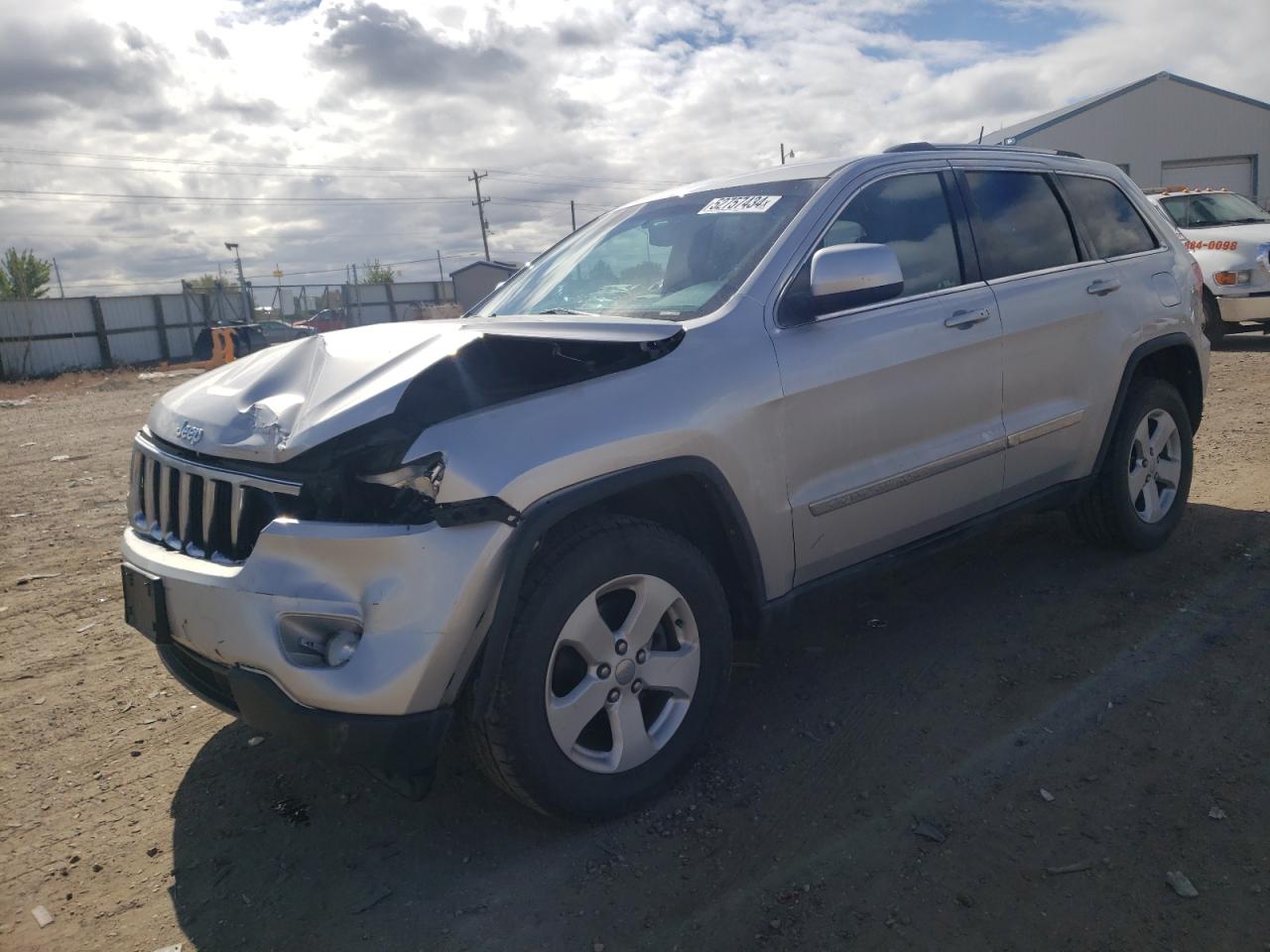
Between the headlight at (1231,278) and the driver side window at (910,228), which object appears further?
the headlight at (1231,278)

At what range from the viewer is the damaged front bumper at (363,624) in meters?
2.29

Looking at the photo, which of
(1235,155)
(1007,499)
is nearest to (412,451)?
(1007,499)

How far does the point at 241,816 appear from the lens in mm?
2896

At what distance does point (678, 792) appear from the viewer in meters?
2.88

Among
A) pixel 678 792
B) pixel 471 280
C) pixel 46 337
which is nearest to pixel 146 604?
pixel 678 792

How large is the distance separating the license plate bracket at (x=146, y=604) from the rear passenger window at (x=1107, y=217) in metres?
3.99

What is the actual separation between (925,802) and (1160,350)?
2922 millimetres

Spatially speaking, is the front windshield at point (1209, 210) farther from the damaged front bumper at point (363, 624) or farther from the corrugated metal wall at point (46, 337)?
the corrugated metal wall at point (46, 337)

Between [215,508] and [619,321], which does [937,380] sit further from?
[215,508]

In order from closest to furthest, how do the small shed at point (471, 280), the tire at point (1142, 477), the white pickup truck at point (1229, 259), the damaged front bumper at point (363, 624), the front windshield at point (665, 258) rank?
the damaged front bumper at point (363, 624)
the front windshield at point (665, 258)
the tire at point (1142, 477)
the white pickup truck at point (1229, 259)
the small shed at point (471, 280)

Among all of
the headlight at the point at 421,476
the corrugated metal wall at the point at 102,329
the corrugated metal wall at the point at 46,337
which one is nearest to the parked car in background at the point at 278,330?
the corrugated metal wall at the point at 102,329

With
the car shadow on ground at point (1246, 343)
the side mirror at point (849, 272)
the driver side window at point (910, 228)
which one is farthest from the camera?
the car shadow on ground at point (1246, 343)

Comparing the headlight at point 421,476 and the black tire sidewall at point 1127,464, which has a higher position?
the headlight at point 421,476

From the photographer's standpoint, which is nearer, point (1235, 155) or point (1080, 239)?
point (1080, 239)
